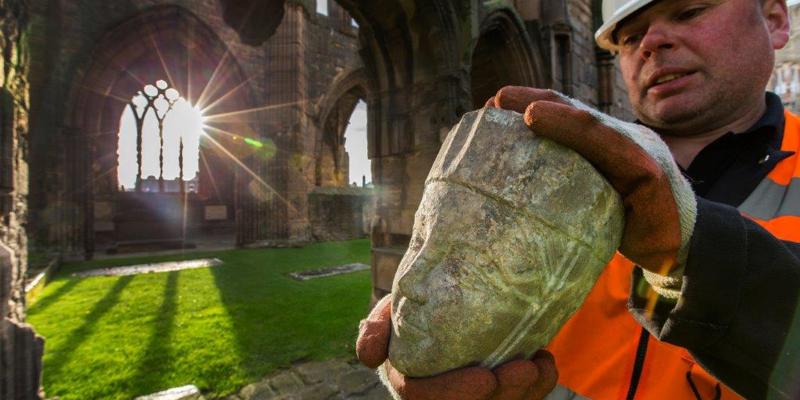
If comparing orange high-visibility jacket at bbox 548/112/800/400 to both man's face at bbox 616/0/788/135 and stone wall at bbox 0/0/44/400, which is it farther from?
stone wall at bbox 0/0/44/400

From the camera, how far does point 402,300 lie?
2.38 ft

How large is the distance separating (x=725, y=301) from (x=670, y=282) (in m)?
0.08

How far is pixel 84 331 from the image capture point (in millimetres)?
3799

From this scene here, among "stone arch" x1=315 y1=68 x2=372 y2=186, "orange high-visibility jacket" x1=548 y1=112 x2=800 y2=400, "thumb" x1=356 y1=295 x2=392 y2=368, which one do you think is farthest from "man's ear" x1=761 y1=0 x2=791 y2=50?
"stone arch" x1=315 y1=68 x2=372 y2=186

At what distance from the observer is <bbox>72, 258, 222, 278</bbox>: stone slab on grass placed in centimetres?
708

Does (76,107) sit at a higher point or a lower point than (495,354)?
higher

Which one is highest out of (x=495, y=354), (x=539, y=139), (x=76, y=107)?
(x=76, y=107)

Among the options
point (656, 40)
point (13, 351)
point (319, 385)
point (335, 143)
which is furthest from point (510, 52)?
point (335, 143)

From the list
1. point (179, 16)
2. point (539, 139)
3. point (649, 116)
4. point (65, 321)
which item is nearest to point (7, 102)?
point (65, 321)

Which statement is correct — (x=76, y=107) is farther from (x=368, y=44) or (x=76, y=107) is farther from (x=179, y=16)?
(x=368, y=44)

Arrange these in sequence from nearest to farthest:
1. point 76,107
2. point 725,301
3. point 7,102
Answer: point 725,301 → point 7,102 → point 76,107

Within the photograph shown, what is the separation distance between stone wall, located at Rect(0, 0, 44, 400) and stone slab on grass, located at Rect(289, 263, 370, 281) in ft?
12.9

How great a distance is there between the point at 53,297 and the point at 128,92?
13358 mm

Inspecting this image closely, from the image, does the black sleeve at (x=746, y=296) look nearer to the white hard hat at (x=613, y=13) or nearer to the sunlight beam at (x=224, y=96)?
the white hard hat at (x=613, y=13)
